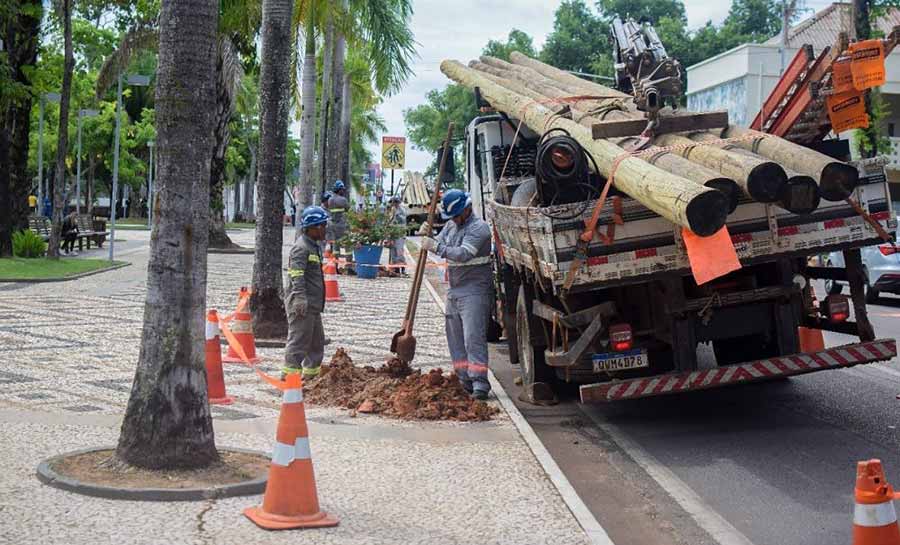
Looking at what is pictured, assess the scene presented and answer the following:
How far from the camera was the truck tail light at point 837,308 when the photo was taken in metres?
10.3

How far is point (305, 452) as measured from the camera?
21.1 ft

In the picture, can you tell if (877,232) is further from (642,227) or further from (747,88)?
(747,88)

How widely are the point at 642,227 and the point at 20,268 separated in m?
17.5

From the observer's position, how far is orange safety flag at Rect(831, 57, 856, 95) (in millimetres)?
10016

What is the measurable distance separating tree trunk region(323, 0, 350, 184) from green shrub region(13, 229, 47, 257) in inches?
376

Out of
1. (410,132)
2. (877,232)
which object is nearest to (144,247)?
(877,232)

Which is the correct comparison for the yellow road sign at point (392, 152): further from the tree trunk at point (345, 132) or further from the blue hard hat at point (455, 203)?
the blue hard hat at point (455, 203)

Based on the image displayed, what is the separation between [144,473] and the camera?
7211 mm

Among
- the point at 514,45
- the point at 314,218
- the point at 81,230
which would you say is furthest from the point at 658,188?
the point at 514,45

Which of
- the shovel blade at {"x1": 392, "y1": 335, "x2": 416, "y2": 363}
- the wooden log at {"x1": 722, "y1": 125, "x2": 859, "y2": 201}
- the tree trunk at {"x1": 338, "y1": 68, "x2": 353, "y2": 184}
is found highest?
the tree trunk at {"x1": 338, "y1": 68, "x2": 353, "y2": 184}

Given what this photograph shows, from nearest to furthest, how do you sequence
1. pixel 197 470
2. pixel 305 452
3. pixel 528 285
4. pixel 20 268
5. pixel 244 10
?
pixel 305 452, pixel 197 470, pixel 528 285, pixel 244 10, pixel 20 268

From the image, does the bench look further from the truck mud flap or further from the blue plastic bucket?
the truck mud flap

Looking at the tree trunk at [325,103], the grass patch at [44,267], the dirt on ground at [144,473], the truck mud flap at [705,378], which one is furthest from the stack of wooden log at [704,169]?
the tree trunk at [325,103]

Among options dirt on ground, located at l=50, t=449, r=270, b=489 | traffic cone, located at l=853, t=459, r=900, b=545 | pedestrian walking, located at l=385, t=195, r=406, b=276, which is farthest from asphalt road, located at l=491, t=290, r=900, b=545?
pedestrian walking, located at l=385, t=195, r=406, b=276
